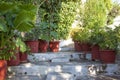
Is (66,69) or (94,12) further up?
(94,12)

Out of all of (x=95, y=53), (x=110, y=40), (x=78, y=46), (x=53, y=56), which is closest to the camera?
(x=110, y=40)

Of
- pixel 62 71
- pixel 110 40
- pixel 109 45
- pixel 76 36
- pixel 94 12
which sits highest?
pixel 94 12

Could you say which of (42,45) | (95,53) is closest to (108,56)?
Result: (95,53)

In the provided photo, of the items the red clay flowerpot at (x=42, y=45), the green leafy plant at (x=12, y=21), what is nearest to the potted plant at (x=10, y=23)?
the green leafy plant at (x=12, y=21)

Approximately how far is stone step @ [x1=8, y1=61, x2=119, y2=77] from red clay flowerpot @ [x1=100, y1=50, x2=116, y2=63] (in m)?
0.15

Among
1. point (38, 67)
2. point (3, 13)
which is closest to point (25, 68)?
point (38, 67)

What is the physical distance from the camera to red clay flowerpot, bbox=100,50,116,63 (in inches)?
267

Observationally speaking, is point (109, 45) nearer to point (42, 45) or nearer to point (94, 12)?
point (42, 45)

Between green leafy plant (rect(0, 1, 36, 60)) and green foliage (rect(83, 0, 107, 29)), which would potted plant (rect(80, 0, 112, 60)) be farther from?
green leafy plant (rect(0, 1, 36, 60))

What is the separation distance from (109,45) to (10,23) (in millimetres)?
2819

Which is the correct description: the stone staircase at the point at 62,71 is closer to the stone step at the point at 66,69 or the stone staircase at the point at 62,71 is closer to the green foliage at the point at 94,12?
the stone step at the point at 66,69

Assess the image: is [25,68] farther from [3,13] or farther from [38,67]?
[3,13]

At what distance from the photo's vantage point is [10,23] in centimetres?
497

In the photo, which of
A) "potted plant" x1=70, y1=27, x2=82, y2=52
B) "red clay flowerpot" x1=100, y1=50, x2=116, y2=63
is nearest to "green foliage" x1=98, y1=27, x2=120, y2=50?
"red clay flowerpot" x1=100, y1=50, x2=116, y2=63
